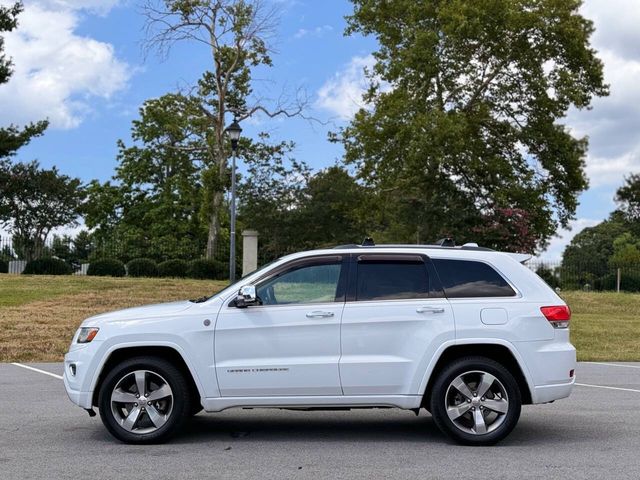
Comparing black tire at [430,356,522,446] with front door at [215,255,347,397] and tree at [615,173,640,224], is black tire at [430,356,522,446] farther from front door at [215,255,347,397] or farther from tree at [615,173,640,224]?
tree at [615,173,640,224]

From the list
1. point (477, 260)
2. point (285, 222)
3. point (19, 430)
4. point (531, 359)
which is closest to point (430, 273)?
point (477, 260)

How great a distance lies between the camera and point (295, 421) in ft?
28.7

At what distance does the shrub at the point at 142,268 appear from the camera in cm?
3528

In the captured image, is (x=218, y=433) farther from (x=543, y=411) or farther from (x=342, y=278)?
(x=543, y=411)

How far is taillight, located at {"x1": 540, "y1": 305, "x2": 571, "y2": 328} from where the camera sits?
7508mm

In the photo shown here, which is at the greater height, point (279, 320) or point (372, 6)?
point (372, 6)

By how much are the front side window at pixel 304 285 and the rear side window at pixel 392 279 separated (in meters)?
0.26

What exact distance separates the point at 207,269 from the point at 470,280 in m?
28.9

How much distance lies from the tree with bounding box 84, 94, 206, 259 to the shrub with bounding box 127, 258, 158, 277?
18755 mm

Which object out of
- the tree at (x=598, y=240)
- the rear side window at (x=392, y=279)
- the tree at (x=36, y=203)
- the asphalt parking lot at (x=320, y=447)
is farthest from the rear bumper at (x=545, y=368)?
the tree at (x=598, y=240)

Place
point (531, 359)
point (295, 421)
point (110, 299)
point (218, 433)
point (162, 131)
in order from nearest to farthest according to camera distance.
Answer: point (531, 359) → point (218, 433) → point (295, 421) → point (110, 299) → point (162, 131)

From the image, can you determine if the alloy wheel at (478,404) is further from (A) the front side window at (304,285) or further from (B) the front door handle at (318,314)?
(A) the front side window at (304,285)

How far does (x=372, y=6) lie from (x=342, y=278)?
35.8m

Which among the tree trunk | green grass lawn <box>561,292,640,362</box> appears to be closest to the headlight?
green grass lawn <box>561,292,640,362</box>
